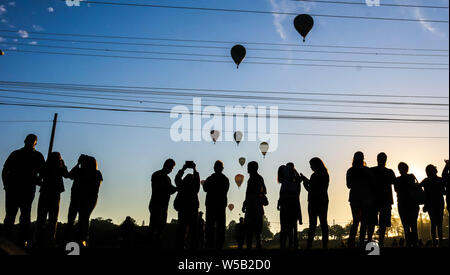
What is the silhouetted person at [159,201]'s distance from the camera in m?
7.12

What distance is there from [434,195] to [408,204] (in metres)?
0.92

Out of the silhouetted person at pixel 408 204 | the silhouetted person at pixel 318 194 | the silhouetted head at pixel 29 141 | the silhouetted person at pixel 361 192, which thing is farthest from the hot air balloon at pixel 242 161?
the silhouetted head at pixel 29 141

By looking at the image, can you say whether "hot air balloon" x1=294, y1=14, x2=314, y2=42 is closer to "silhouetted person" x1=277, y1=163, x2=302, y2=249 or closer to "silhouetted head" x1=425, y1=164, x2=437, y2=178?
"silhouetted head" x1=425, y1=164, x2=437, y2=178

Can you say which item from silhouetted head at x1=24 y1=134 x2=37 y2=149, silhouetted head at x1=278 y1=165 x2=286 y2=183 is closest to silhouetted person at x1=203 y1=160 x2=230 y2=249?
silhouetted head at x1=278 y1=165 x2=286 y2=183

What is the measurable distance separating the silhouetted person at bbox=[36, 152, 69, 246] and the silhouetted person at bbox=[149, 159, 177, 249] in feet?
5.47

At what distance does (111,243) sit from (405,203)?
138 ft

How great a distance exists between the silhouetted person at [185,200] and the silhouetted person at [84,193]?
1550 millimetres

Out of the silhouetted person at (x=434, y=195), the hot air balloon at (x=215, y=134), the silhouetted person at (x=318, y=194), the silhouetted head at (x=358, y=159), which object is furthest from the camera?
the hot air balloon at (x=215, y=134)

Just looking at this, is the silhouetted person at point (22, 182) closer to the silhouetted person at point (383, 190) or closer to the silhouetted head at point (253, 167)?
the silhouetted head at point (253, 167)

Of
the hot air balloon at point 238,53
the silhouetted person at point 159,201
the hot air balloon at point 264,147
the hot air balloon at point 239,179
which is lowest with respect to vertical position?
the silhouetted person at point 159,201

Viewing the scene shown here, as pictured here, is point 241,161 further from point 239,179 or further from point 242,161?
point 239,179

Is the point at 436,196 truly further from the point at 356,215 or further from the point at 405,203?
the point at 356,215
